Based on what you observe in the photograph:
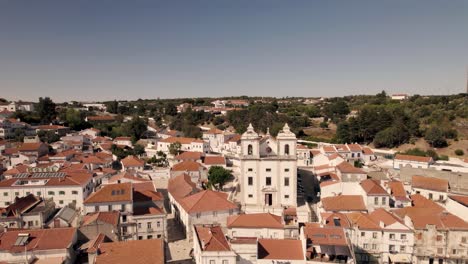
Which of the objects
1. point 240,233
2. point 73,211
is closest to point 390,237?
point 240,233

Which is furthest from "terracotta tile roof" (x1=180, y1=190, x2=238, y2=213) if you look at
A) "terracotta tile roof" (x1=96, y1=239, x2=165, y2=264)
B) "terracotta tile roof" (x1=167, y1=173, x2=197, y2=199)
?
"terracotta tile roof" (x1=96, y1=239, x2=165, y2=264)

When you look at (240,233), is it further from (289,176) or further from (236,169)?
(236,169)

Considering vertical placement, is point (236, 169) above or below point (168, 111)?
below

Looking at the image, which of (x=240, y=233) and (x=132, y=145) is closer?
(x=240, y=233)

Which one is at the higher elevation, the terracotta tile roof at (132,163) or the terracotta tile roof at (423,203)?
the terracotta tile roof at (132,163)

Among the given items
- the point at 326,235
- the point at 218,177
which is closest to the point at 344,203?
the point at 326,235

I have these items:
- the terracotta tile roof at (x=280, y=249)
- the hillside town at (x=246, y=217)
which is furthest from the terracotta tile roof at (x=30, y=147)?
the terracotta tile roof at (x=280, y=249)

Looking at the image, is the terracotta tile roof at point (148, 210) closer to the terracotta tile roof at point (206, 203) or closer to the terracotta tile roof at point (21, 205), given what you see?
the terracotta tile roof at point (206, 203)
